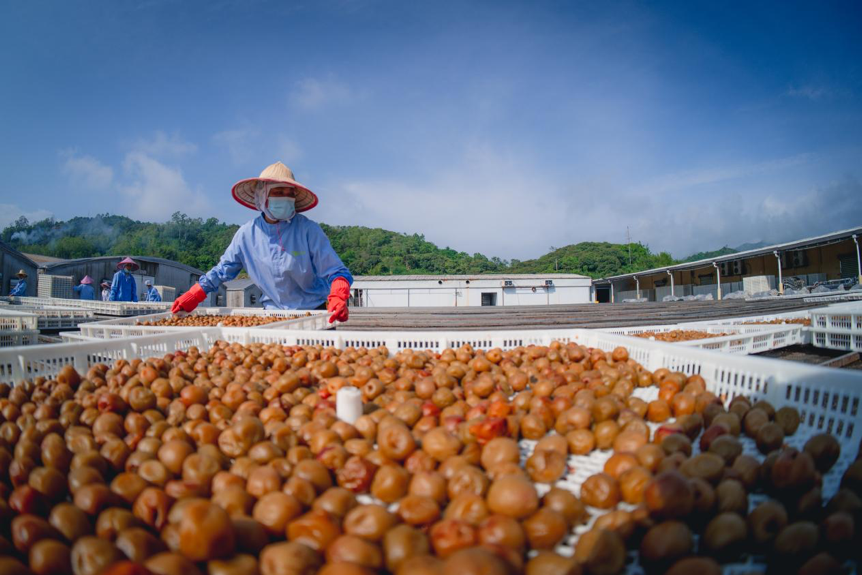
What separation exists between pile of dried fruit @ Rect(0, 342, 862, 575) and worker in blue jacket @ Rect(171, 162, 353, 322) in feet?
12.1

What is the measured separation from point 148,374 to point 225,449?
121 centimetres

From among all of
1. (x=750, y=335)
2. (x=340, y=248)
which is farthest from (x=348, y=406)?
(x=340, y=248)

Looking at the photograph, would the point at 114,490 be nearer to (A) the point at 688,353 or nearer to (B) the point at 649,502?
(B) the point at 649,502

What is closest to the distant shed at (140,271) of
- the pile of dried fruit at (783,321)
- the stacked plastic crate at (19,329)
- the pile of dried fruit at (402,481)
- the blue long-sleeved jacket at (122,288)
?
the blue long-sleeved jacket at (122,288)

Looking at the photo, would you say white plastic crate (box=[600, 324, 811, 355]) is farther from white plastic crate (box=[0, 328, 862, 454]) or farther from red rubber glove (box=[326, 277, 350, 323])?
red rubber glove (box=[326, 277, 350, 323])

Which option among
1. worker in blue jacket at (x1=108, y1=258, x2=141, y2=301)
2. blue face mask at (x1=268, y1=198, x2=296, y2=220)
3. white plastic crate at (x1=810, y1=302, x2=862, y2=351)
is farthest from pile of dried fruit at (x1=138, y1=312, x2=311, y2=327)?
worker in blue jacket at (x1=108, y1=258, x2=141, y2=301)

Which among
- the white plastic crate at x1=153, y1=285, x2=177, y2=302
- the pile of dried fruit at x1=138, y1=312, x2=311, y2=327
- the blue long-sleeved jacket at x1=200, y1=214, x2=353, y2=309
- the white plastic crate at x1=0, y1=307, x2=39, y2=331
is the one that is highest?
the white plastic crate at x1=153, y1=285, x2=177, y2=302

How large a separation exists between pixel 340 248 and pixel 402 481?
73598 millimetres

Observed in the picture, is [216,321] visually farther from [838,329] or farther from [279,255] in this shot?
[838,329]

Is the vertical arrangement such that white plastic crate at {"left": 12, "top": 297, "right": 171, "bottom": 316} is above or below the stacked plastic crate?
above

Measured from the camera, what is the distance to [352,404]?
2.16 meters

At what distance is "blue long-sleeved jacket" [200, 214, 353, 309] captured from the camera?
6.34 metres

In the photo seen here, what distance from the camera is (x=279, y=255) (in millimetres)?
6352

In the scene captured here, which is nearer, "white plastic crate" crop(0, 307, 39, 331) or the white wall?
"white plastic crate" crop(0, 307, 39, 331)
